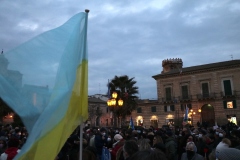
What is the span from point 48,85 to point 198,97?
44892 mm

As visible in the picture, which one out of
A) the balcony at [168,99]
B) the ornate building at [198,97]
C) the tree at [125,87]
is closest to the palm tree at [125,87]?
the tree at [125,87]

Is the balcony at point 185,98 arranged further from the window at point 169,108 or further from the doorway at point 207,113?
the doorway at point 207,113

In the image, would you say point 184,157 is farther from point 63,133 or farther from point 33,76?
point 33,76

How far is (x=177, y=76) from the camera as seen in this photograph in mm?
47281

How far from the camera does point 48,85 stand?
3104mm

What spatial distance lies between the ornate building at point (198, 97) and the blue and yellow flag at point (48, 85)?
3962cm

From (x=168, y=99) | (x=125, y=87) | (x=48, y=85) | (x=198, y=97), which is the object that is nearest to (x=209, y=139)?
(x=48, y=85)

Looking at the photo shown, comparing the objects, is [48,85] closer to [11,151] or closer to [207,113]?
[11,151]

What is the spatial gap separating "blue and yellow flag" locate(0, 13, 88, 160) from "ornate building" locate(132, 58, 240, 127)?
39.6m

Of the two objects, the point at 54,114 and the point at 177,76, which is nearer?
the point at 54,114

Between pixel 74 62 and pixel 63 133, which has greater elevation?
pixel 74 62

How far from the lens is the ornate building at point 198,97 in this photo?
41188mm

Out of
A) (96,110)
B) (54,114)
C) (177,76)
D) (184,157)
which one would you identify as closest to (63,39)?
(54,114)

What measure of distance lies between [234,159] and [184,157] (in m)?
2.02
